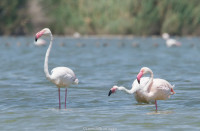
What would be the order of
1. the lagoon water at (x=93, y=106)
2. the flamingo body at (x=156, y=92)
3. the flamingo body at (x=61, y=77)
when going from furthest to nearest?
the flamingo body at (x=61, y=77) → the flamingo body at (x=156, y=92) → the lagoon water at (x=93, y=106)

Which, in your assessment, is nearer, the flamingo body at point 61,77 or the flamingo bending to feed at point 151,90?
the flamingo bending to feed at point 151,90

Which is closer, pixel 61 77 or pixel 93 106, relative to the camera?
pixel 61 77

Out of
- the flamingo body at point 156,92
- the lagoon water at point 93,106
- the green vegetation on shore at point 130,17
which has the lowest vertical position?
the green vegetation on shore at point 130,17

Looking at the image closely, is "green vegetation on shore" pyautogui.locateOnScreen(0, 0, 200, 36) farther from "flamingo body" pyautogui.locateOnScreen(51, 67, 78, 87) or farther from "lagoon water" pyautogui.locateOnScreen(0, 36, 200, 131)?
"flamingo body" pyautogui.locateOnScreen(51, 67, 78, 87)

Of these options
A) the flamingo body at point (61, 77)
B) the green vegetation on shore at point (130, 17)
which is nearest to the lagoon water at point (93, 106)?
the flamingo body at point (61, 77)

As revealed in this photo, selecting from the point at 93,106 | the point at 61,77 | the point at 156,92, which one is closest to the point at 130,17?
the point at 93,106

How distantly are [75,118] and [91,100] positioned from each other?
244cm

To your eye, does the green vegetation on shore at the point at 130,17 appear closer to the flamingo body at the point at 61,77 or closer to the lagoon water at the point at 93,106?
the lagoon water at the point at 93,106

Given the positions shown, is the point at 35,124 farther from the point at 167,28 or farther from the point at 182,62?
the point at 167,28

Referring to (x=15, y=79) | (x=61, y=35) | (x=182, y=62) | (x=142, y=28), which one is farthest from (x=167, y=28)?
(x=15, y=79)

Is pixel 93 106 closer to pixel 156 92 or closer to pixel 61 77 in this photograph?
pixel 61 77

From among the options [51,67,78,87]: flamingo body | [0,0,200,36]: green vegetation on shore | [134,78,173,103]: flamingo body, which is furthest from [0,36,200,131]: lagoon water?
[0,0,200,36]: green vegetation on shore

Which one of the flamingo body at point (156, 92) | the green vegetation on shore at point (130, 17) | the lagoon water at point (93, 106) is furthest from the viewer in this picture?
the green vegetation on shore at point (130, 17)

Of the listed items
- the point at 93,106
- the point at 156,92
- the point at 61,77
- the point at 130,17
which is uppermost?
the point at 61,77
